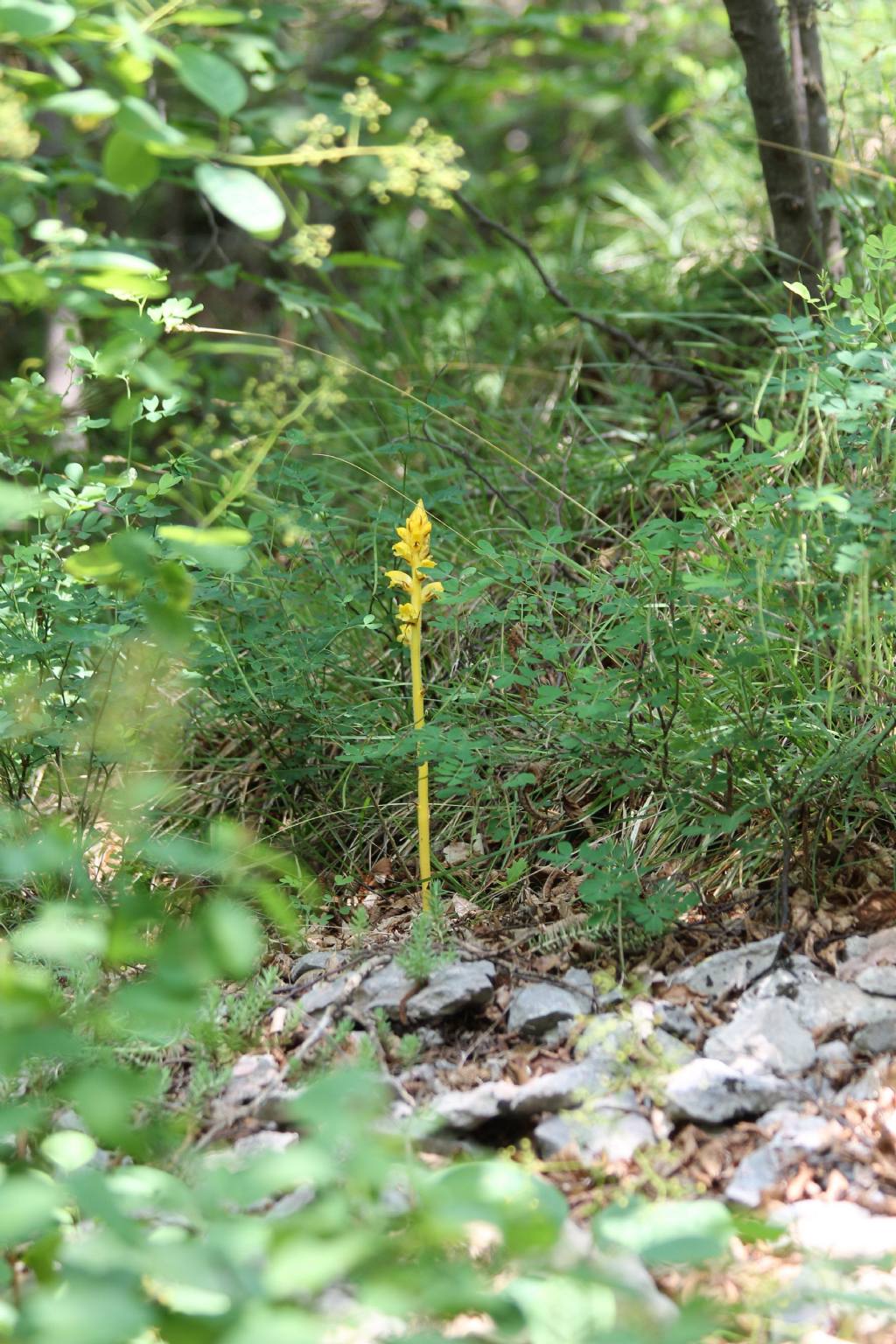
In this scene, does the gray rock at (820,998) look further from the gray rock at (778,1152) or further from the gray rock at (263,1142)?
the gray rock at (263,1142)

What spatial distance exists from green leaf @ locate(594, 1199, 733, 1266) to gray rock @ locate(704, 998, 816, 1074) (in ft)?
1.31

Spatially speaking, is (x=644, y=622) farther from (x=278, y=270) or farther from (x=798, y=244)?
(x=278, y=270)

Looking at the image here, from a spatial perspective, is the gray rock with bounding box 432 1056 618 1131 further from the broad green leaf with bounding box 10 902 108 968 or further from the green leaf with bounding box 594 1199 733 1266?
the broad green leaf with bounding box 10 902 108 968

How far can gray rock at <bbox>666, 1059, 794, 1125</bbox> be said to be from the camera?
1.62 metres

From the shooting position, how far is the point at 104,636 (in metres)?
2.18

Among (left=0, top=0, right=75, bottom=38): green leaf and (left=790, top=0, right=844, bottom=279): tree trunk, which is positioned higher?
(left=0, top=0, right=75, bottom=38): green leaf

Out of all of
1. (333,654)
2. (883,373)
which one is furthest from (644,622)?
(333,654)

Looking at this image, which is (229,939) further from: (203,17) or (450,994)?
(203,17)

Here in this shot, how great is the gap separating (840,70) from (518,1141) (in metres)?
3.59

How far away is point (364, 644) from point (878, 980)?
141 centimetres

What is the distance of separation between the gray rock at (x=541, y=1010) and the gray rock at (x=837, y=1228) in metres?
0.44

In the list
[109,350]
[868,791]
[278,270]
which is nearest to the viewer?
[109,350]

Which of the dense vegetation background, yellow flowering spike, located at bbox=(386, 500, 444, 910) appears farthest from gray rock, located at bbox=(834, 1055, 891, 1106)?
yellow flowering spike, located at bbox=(386, 500, 444, 910)

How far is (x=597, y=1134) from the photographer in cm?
159
